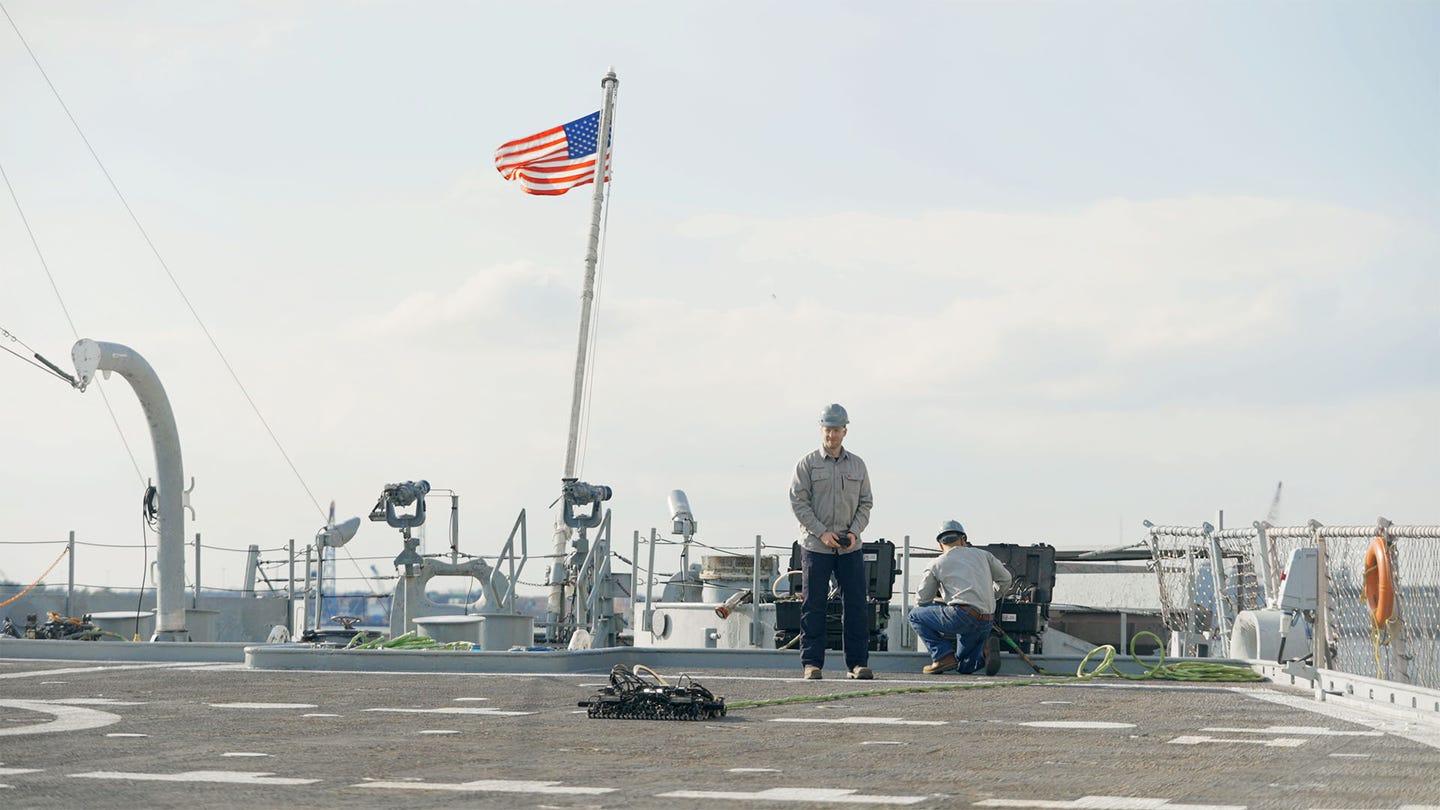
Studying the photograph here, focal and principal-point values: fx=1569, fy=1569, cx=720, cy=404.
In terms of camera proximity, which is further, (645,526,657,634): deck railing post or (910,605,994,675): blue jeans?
(645,526,657,634): deck railing post

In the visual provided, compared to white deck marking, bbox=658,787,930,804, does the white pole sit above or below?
above

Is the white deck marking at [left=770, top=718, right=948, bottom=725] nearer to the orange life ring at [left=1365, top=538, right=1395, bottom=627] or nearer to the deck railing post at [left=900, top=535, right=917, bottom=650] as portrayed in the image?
the orange life ring at [left=1365, top=538, right=1395, bottom=627]

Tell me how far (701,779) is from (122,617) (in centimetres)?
1803

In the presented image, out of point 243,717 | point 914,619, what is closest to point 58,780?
point 243,717

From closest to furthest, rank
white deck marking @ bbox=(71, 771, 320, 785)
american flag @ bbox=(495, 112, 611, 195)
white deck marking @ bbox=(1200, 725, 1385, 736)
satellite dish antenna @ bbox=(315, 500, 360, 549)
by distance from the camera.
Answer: white deck marking @ bbox=(71, 771, 320, 785) → white deck marking @ bbox=(1200, 725, 1385, 736) → satellite dish antenna @ bbox=(315, 500, 360, 549) → american flag @ bbox=(495, 112, 611, 195)

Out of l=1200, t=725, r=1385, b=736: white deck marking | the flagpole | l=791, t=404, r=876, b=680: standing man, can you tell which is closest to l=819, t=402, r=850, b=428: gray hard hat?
l=791, t=404, r=876, b=680: standing man

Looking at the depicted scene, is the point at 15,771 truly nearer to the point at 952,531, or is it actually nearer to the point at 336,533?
the point at 952,531

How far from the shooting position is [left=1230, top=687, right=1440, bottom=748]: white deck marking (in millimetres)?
7117

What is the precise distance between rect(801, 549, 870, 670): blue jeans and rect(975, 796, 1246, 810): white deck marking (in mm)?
6512

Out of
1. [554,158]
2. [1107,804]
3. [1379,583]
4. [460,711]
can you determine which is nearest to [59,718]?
[460,711]

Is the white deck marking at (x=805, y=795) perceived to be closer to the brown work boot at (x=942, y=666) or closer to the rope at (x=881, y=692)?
the rope at (x=881, y=692)

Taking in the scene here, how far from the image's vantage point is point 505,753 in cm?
634

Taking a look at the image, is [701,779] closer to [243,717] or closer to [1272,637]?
[243,717]

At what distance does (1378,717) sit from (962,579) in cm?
412
